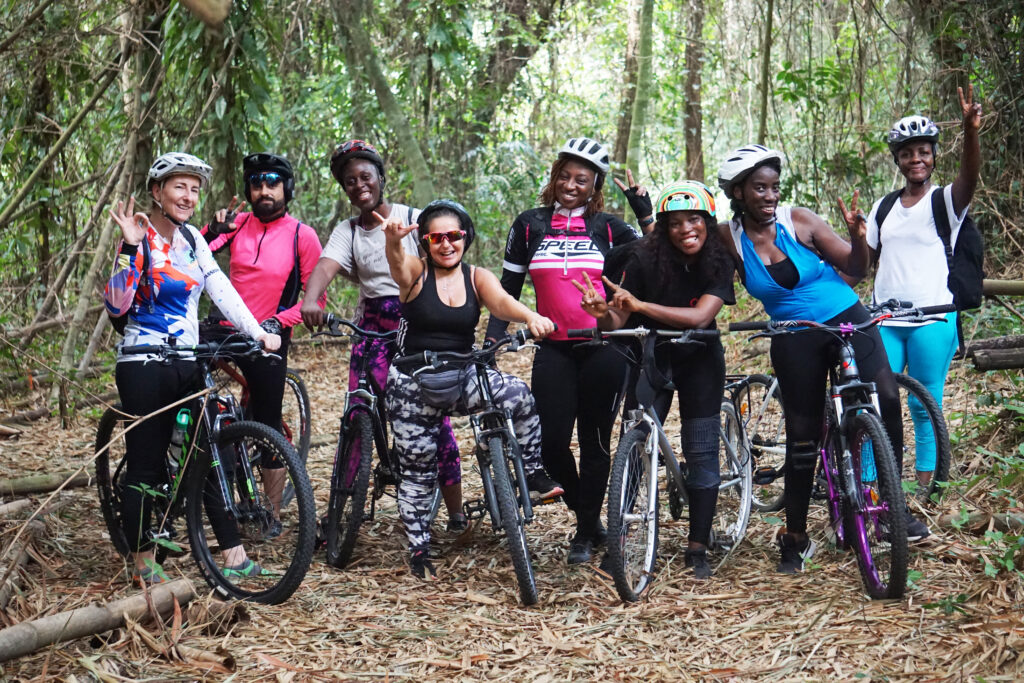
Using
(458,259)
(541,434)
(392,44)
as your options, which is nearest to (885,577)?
(541,434)

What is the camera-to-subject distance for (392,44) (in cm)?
1188

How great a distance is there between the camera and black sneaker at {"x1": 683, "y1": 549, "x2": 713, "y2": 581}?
4.44m

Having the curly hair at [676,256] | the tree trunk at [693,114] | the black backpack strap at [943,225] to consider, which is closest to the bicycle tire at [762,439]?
the black backpack strap at [943,225]

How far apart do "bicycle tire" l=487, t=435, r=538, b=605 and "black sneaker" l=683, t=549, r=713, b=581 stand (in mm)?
773

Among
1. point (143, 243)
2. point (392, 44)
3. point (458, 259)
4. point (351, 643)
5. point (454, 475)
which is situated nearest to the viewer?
point (351, 643)

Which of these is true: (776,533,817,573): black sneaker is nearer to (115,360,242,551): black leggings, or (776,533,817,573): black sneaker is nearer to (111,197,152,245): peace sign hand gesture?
(115,360,242,551): black leggings

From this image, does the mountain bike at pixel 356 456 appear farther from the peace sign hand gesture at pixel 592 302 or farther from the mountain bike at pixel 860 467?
the mountain bike at pixel 860 467

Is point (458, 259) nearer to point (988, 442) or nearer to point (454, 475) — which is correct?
point (454, 475)

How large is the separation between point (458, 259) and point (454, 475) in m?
1.25

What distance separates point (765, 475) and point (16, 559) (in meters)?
3.78

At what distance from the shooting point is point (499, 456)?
13.9ft

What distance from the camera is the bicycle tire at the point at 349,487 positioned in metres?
4.66

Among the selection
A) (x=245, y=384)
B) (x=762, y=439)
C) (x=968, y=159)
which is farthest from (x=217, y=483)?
(x=968, y=159)

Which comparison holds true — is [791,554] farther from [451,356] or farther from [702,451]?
[451,356]
